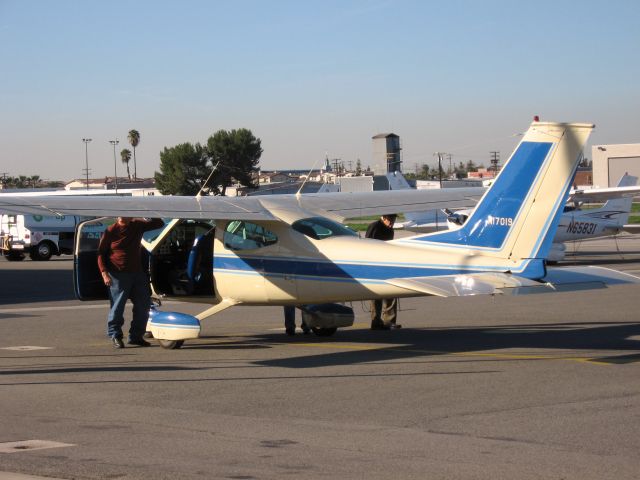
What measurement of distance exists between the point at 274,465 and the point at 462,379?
4.10m

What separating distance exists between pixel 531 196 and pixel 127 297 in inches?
225

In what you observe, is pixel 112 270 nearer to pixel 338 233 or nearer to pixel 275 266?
pixel 275 266

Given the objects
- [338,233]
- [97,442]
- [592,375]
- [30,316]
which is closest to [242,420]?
[97,442]

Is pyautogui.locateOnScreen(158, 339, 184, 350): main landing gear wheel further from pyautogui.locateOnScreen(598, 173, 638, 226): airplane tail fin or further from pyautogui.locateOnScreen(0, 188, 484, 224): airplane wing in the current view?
pyautogui.locateOnScreen(598, 173, 638, 226): airplane tail fin

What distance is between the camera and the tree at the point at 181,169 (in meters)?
94.2

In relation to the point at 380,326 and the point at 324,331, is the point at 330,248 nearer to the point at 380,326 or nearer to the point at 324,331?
the point at 324,331

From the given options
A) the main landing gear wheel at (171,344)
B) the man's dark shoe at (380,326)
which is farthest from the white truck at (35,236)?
the main landing gear wheel at (171,344)

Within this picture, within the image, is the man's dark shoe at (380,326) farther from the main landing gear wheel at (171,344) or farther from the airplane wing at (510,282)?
the main landing gear wheel at (171,344)

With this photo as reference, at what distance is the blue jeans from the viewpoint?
13.3 meters

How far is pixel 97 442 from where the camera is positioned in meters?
7.41

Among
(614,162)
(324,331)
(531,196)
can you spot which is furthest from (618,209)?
(614,162)

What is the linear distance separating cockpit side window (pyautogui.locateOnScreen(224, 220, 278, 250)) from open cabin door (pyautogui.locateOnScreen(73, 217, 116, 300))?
6.31 ft

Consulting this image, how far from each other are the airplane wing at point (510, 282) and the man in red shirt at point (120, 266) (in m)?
3.70

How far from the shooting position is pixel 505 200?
39.2 feet
